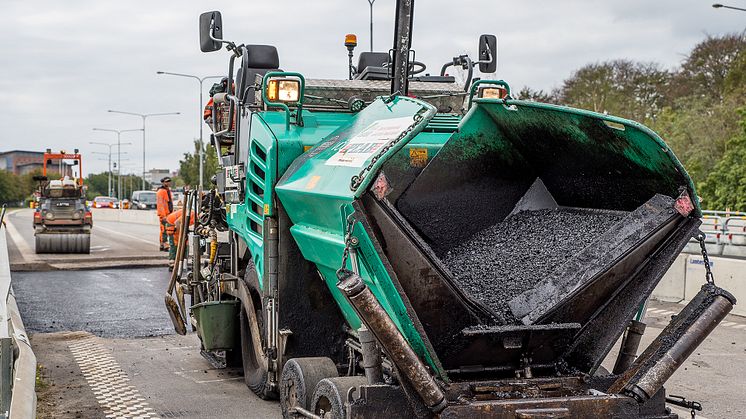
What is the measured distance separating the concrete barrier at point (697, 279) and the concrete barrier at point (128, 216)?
3065cm

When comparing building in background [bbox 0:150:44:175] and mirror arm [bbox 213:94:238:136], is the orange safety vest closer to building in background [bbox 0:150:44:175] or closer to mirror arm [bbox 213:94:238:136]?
mirror arm [bbox 213:94:238:136]

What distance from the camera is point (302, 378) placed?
17.5 ft

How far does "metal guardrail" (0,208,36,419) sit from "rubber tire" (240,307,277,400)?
5.08 ft

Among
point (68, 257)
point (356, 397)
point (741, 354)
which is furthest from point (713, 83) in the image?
point (356, 397)

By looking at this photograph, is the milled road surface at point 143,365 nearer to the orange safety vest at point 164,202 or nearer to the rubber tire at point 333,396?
the rubber tire at point 333,396

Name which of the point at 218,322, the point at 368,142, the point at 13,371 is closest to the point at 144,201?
the point at 218,322

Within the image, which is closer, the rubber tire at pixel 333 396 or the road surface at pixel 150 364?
the rubber tire at pixel 333 396

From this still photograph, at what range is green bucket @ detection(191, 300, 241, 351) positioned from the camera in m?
7.20

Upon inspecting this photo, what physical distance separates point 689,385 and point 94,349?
18.5 ft

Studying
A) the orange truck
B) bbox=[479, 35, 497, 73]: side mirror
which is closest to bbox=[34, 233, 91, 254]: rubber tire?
the orange truck

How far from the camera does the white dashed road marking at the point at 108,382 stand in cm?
659

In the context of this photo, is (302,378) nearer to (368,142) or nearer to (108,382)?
(368,142)

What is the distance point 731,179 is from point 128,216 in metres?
28.8

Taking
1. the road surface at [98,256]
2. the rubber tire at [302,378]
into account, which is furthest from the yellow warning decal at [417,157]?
the road surface at [98,256]
